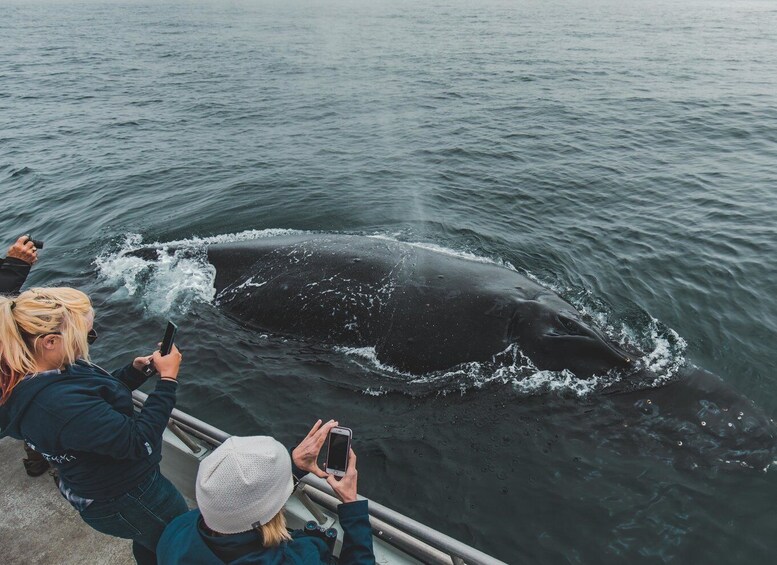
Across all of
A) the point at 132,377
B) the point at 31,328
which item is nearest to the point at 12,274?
the point at 132,377

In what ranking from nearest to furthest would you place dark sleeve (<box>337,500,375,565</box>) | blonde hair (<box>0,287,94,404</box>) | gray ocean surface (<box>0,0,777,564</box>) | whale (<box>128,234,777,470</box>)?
dark sleeve (<box>337,500,375,565</box>)
blonde hair (<box>0,287,94,404</box>)
gray ocean surface (<box>0,0,777,564</box>)
whale (<box>128,234,777,470</box>)

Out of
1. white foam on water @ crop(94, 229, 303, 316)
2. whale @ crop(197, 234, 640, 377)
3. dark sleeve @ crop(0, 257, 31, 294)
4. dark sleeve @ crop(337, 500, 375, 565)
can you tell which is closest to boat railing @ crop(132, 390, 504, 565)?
dark sleeve @ crop(337, 500, 375, 565)

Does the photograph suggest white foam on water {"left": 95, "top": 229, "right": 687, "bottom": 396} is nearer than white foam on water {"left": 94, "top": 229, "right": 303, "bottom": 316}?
Yes

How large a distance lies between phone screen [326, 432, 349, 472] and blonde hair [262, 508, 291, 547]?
66cm

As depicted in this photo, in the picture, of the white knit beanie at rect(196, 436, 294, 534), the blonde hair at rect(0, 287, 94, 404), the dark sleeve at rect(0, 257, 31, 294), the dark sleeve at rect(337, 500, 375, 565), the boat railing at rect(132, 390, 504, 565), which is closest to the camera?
the white knit beanie at rect(196, 436, 294, 534)

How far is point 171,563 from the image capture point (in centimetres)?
242

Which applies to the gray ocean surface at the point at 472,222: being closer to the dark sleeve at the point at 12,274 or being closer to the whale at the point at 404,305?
the whale at the point at 404,305

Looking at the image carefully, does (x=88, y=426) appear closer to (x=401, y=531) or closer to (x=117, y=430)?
(x=117, y=430)

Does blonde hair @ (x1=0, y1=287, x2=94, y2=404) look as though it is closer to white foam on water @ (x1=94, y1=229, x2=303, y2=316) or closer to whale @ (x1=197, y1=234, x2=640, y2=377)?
whale @ (x1=197, y1=234, x2=640, y2=377)

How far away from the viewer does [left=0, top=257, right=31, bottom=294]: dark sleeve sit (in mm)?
5363

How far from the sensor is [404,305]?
7656 millimetres

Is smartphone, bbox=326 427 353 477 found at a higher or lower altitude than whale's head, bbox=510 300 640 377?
higher

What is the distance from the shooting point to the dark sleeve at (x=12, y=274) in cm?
536

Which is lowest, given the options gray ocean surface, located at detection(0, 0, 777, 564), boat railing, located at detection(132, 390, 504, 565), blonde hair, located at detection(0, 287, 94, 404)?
gray ocean surface, located at detection(0, 0, 777, 564)
